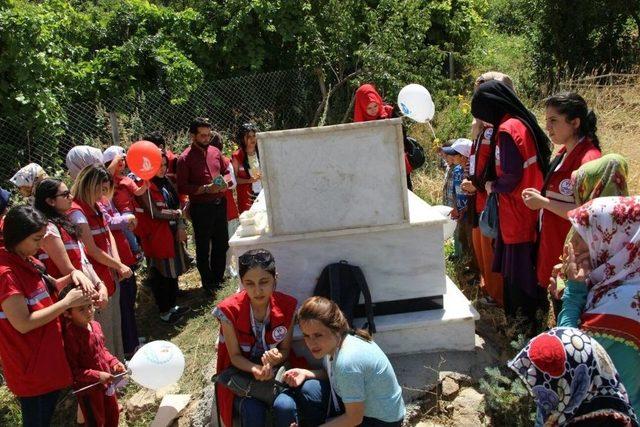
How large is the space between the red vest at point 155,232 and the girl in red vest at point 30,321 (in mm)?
1866

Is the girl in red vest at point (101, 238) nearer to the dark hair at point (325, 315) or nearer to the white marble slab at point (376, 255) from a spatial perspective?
the white marble slab at point (376, 255)

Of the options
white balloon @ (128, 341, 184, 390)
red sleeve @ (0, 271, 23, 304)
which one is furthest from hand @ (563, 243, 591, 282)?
red sleeve @ (0, 271, 23, 304)

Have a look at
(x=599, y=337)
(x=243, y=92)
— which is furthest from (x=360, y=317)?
(x=243, y=92)

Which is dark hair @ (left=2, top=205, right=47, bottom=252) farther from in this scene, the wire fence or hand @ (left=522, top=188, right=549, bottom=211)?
the wire fence

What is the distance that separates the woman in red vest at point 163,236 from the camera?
17.7 feet

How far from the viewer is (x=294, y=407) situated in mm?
3322

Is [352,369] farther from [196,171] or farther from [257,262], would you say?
[196,171]

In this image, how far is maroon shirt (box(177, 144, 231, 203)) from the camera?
18.6ft

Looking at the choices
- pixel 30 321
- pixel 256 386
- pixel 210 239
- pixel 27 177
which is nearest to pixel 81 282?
pixel 30 321

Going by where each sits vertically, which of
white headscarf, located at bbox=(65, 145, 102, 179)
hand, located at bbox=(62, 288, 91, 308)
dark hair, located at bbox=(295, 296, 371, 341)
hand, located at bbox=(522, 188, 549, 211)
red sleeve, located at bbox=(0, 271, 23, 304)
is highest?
white headscarf, located at bbox=(65, 145, 102, 179)

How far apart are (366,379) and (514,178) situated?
1753mm

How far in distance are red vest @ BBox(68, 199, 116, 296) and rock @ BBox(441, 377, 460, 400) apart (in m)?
2.58

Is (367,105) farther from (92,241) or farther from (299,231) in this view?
(92,241)

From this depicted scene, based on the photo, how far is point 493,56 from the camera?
13.2 m
